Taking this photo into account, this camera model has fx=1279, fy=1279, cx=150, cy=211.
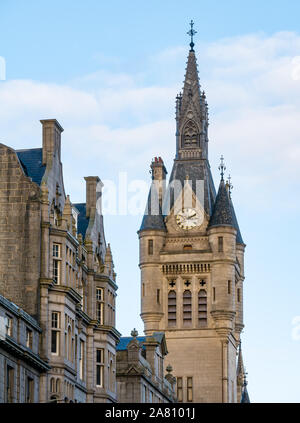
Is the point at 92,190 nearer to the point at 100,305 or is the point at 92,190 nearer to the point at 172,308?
the point at 100,305


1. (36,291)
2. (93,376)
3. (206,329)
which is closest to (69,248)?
(36,291)

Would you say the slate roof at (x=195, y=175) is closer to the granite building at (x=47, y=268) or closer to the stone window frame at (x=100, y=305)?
the stone window frame at (x=100, y=305)

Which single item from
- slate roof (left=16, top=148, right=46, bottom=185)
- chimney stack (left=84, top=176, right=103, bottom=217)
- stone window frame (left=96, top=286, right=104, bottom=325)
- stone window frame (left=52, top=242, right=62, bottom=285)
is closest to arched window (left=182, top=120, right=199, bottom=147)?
chimney stack (left=84, top=176, right=103, bottom=217)

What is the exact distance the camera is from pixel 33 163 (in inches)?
3009

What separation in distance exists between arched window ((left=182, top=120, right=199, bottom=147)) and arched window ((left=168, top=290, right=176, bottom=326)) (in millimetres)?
21554

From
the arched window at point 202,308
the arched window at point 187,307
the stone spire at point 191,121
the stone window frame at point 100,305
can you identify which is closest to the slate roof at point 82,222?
the stone window frame at point 100,305

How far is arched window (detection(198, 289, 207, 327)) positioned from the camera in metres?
154

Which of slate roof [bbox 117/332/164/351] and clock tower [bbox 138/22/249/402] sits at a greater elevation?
clock tower [bbox 138/22/249/402]

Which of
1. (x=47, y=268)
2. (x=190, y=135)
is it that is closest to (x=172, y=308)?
(x=190, y=135)

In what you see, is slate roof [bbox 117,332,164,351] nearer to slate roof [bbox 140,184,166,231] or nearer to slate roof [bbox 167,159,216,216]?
slate roof [bbox 140,184,166,231]

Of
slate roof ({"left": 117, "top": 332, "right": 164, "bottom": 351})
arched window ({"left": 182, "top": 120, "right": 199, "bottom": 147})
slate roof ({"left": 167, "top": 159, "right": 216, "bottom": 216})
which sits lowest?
slate roof ({"left": 117, "top": 332, "right": 164, "bottom": 351})

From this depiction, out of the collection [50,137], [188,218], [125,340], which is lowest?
[125,340]

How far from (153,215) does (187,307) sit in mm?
12985
